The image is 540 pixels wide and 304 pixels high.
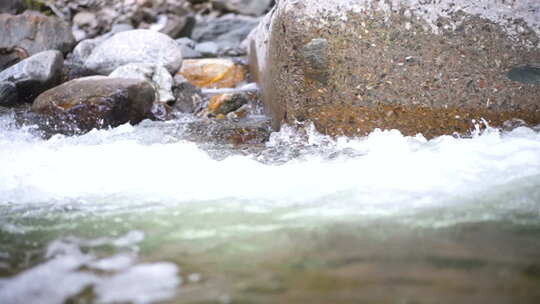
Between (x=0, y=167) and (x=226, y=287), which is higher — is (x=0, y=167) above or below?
below

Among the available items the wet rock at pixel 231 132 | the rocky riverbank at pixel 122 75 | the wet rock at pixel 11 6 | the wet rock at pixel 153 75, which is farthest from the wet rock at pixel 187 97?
the wet rock at pixel 11 6

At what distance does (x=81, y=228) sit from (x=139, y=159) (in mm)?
1154

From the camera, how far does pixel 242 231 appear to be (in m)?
1.58

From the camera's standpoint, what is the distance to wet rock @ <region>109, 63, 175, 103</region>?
5.40m

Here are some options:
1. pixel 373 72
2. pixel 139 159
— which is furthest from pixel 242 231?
pixel 373 72

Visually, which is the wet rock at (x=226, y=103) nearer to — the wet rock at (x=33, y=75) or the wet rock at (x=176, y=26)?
the wet rock at (x=33, y=75)

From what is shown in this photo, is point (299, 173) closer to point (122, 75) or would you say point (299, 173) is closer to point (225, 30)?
point (122, 75)

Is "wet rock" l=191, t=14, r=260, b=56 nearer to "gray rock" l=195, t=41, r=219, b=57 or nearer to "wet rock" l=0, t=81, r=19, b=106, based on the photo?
"gray rock" l=195, t=41, r=219, b=57

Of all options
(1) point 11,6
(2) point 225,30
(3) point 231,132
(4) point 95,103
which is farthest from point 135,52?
(2) point 225,30

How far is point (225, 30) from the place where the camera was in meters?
9.90

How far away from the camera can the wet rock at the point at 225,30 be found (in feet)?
31.3

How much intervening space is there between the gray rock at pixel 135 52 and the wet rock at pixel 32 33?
1319 millimetres

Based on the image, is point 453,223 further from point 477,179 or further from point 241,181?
point 241,181

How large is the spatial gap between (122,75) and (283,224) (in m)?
4.39
